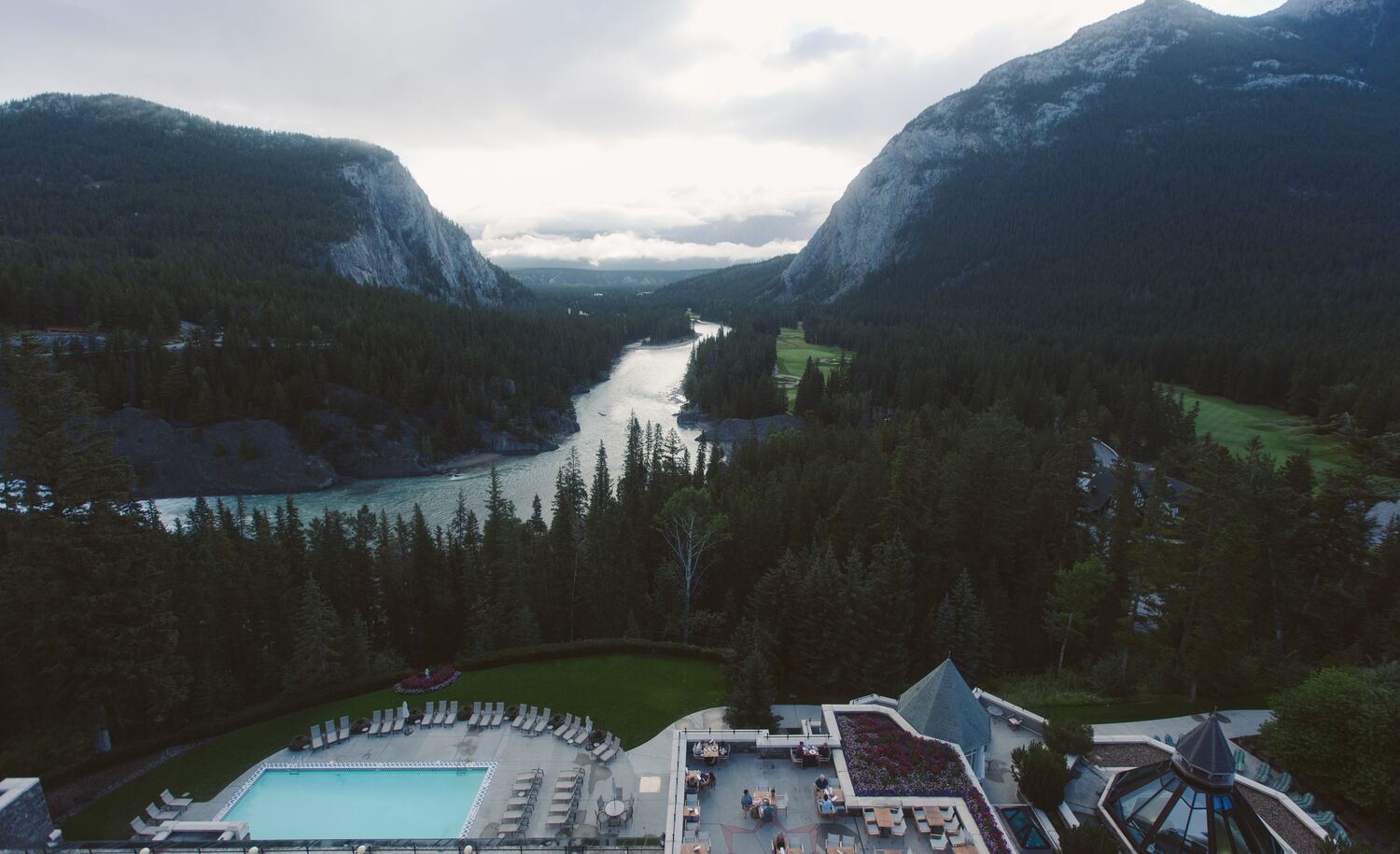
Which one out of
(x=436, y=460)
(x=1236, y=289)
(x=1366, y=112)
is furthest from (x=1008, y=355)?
(x=1366, y=112)

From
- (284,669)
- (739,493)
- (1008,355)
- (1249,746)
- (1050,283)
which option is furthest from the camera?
(1050,283)

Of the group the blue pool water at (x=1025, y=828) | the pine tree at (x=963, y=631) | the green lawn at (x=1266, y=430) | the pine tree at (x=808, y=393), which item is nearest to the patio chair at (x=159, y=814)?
the blue pool water at (x=1025, y=828)

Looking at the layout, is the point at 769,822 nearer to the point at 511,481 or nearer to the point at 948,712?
the point at 948,712

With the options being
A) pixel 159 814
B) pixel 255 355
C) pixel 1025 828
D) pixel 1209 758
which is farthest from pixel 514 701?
pixel 255 355

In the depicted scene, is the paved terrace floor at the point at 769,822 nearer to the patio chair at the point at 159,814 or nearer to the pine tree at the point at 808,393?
the patio chair at the point at 159,814

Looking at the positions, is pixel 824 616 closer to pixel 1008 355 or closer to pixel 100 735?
pixel 100 735

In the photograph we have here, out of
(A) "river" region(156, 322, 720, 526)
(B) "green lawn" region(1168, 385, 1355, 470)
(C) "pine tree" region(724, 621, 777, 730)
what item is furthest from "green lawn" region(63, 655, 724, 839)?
(B) "green lawn" region(1168, 385, 1355, 470)
